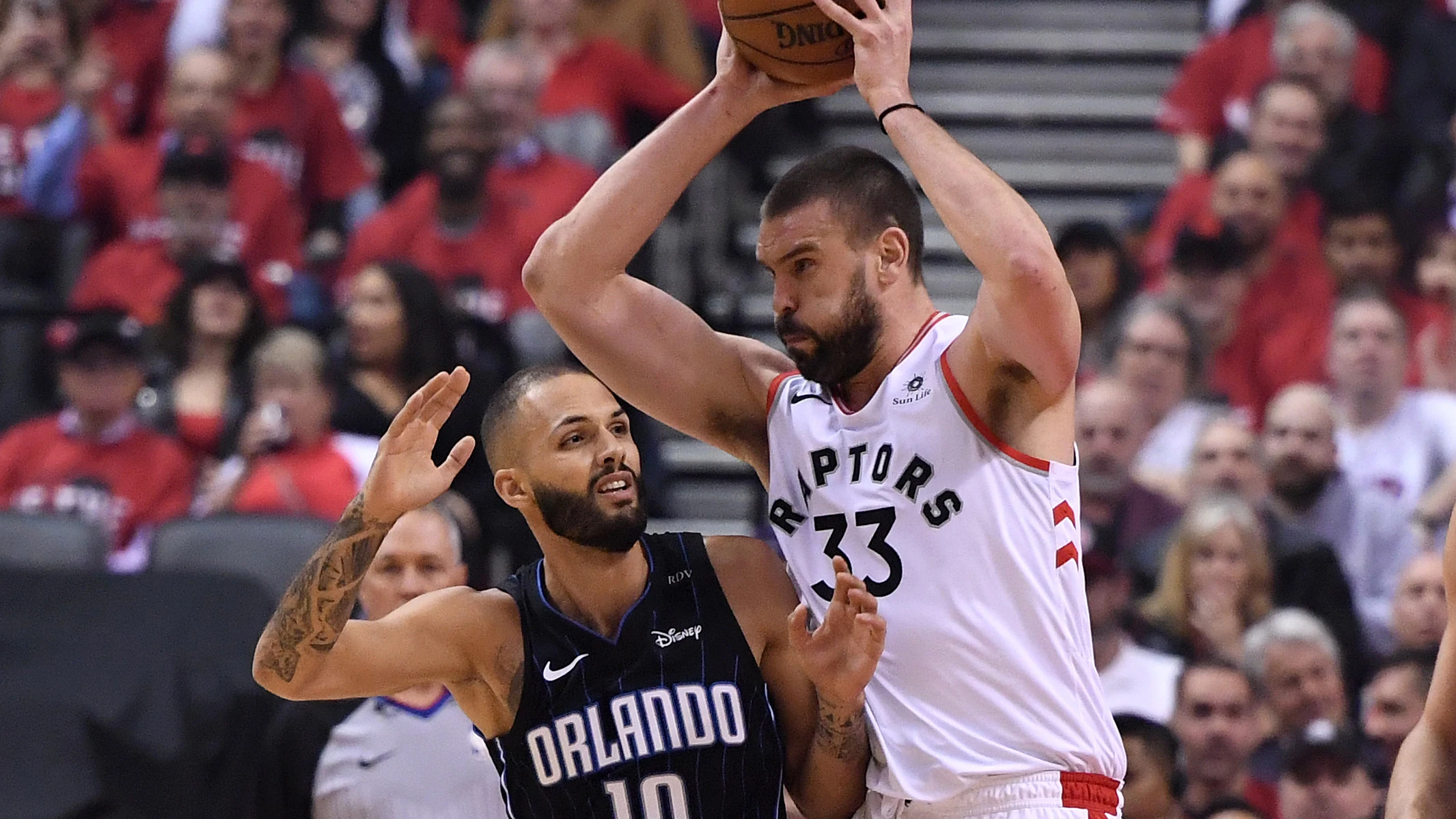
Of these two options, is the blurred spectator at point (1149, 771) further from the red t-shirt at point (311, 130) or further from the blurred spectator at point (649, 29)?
the red t-shirt at point (311, 130)

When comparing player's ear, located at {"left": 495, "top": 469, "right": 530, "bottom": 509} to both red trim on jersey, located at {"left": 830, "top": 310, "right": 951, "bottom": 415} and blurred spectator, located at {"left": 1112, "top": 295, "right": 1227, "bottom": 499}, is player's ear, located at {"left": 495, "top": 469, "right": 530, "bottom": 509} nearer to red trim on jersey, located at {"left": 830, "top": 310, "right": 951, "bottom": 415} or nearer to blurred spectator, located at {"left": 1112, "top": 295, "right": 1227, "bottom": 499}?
red trim on jersey, located at {"left": 830, "top": 310, "right": 951, "bottom": 415}

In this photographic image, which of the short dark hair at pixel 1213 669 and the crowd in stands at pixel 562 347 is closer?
the short dark hair at pixel 1213 669

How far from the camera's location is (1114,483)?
741 centimetres

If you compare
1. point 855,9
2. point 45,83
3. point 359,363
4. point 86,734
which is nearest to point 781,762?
point 855,9

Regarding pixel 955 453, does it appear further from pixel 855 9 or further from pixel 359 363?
pixel 359 363

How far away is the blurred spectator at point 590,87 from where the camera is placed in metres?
9.46

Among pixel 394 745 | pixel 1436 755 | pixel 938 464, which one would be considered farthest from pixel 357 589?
pixel 1436 755

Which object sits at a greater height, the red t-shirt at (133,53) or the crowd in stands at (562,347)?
the red t-shirt at (133,53)

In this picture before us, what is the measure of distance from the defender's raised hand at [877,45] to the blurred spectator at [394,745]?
1.99 m

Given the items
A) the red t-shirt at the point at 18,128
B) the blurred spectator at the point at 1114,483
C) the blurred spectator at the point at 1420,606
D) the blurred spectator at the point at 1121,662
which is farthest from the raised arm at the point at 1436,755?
the red t-shirt at the point at 18,128

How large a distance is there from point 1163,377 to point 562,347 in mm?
2372

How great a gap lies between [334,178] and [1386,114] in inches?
193

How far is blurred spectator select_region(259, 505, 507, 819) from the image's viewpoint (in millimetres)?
5391

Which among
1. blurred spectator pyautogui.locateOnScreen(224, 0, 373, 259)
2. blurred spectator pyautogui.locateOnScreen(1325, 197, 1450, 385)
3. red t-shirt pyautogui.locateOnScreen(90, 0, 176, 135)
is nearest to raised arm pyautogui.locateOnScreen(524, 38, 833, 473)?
blurred spectator pyautogui.locateOnScreen(1325, 197, 1450, 385)
